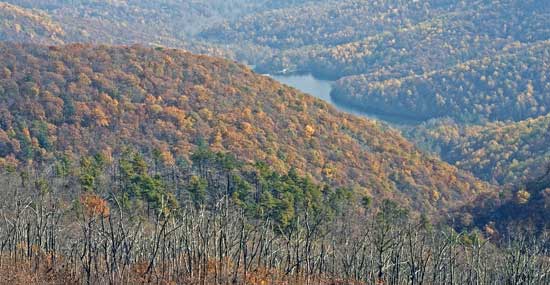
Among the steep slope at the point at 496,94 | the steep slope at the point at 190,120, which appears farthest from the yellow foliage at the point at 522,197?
the steep slope at the point at 496,94

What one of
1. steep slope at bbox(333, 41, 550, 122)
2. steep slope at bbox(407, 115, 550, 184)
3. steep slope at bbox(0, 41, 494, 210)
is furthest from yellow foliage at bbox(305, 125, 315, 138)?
steep slope at bbox(333, 41, 550, 122)

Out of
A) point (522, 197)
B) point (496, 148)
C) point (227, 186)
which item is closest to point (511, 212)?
point (522, 197)

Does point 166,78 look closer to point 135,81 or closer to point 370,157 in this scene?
point 135,81

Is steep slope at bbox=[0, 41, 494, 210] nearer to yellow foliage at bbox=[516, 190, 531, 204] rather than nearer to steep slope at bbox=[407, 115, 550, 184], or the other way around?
steep slope at bbox=[407, 115, 550, 184]

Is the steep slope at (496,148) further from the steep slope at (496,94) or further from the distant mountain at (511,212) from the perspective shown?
the distant mountain at (511,212)

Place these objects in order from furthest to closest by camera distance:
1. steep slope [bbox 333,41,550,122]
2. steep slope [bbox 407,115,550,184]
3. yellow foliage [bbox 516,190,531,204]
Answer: steep slope [bbox 333,41,550,122], steep slope [bbox 407,115,550,184], yellow foliage [bbox 516,190,531,204]
